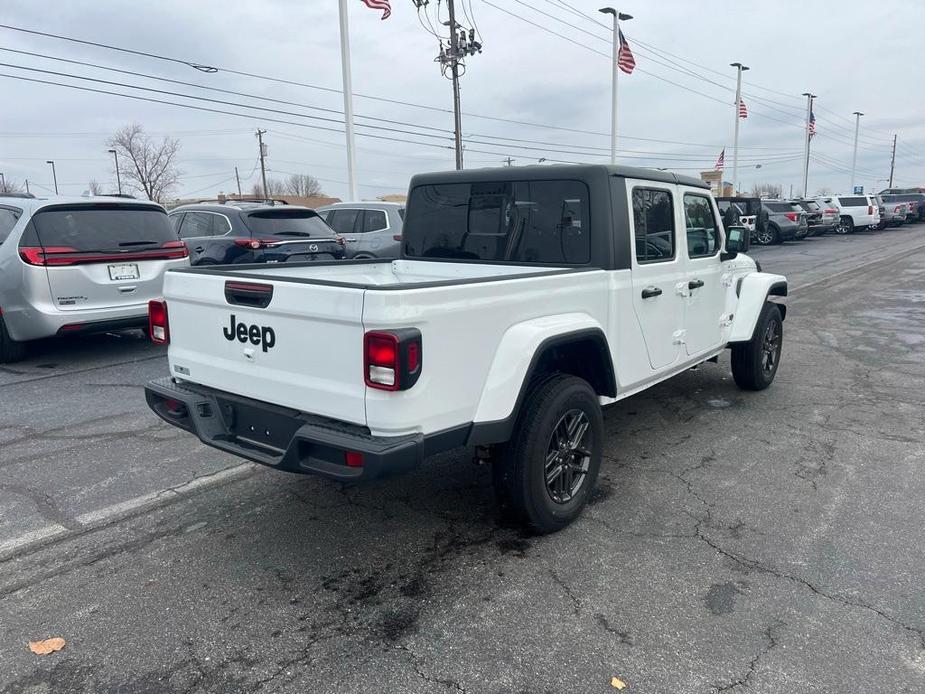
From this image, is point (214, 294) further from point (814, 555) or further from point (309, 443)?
point (814, 555)

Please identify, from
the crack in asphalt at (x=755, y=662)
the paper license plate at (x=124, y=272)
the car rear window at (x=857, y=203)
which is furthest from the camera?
the car rear window at (x=857, y=203)

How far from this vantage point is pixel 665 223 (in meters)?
4.75

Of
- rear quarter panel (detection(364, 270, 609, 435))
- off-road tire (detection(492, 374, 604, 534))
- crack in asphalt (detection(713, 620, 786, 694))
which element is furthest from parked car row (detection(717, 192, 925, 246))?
crack in asphalt (detection(713, 620, 786, 694))

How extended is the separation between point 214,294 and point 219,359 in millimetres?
341

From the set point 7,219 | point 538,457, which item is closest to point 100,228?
point 7,219

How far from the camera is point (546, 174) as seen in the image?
433 cm

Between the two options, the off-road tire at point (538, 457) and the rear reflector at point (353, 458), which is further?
the off-road tire at point (538, 457)

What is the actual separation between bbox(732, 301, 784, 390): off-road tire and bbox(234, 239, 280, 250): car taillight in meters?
6.80

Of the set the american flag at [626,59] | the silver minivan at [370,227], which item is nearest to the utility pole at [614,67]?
the american flag at [626,59]

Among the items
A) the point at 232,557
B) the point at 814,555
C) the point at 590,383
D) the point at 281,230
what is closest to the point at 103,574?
the point at 232,557

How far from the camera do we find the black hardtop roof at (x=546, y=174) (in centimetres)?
417

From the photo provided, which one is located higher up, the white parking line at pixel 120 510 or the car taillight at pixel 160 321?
the car taillight at pixel 160 321

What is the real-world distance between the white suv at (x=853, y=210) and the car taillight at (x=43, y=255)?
35.1 m

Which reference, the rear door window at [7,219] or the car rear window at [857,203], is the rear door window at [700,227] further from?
the car rear window at [857,203]
